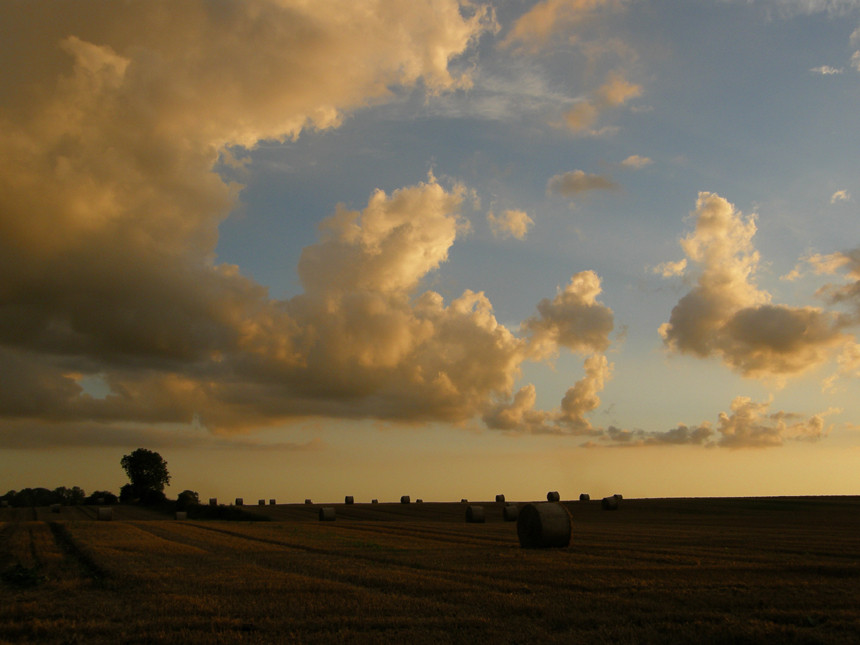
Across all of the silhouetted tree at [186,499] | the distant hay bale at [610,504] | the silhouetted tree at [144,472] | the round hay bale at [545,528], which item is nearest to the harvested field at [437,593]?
the round hay bale at [545,528]

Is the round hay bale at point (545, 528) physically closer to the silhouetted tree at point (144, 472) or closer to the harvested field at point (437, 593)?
the harvested field at point (437, 593)

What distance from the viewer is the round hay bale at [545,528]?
2488cm

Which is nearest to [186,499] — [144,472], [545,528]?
[144,472]

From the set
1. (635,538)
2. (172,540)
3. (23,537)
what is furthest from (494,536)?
(23,537)

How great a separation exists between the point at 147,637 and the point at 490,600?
6151mm

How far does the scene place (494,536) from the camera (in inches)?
1240

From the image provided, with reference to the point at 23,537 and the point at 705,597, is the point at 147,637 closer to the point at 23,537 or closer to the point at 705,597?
the point at 705,597

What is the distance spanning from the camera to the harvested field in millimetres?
10781

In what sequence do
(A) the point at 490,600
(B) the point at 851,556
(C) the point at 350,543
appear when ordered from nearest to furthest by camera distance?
(A) the point at 490,600 < (B) the point at 851,556 < (C) the point at 350,543

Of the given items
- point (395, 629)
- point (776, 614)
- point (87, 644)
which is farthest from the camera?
point (776, 614)

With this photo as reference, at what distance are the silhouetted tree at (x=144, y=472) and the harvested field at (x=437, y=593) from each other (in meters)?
106

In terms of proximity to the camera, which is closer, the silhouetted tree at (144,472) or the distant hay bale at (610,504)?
the distant hay bale at (610,504)

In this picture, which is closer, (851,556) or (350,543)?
(851,556)

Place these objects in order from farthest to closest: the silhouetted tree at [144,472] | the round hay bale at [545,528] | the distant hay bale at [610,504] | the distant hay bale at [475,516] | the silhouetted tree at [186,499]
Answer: the silhouetted tree at [144,472]
the silhouetted tree at [186,499]
the distant hay bale at [610,504]
the distant hay bale at [475,516]
the round hay bale at [545,528]
